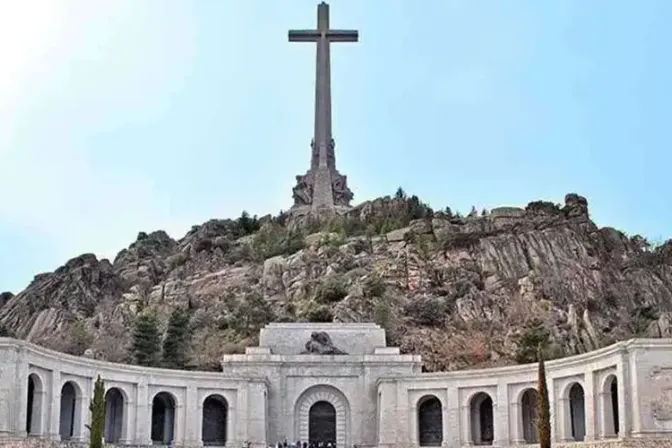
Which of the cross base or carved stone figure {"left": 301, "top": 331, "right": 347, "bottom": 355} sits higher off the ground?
the cross base

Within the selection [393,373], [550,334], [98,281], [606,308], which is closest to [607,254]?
[606,308]

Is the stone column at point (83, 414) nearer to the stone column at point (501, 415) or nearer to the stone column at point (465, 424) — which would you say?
the stone column at point (465, 424)

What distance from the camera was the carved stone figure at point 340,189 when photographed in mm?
92625

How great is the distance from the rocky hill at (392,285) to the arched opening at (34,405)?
18.6 m

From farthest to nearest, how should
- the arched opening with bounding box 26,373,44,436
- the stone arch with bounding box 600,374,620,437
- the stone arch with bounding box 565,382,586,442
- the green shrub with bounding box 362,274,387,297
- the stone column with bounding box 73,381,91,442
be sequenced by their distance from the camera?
1. the green shrub with bounding box 362,274,387,297
2. the stone arch with bounding box 565,382,586,442
3. the stone column with bounding box 73,381,91,442
4. the stone arch with bounding box 600,374,620,437
5. the arched opening with bounding box 26,373,44,436

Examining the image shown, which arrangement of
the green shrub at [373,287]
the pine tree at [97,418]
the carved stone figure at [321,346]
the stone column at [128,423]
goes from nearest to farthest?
the pine tree at [97,418] → the stone column at [128,423] → the carved stone figure at [321,346] → the green shrub at [373,287]

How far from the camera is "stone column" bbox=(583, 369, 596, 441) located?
45.9 m

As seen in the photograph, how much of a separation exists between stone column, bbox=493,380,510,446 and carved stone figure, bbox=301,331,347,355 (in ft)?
30.5

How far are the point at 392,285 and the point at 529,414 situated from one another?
25.5 metres

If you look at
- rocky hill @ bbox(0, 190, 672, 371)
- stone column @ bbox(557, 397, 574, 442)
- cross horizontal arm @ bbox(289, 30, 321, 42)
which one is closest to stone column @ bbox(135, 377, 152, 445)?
rocky hill @ bbox(0, 190, 672, 371)

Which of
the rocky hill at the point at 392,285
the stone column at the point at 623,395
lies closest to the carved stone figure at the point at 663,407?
the stone column at the point at 623,395

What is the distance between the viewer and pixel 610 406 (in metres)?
45.8

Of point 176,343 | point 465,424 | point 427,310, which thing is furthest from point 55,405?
point 427,310

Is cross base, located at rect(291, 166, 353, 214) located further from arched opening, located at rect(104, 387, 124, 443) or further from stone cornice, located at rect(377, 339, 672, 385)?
arched opening, located at rect(104, 387, 124, 443)
